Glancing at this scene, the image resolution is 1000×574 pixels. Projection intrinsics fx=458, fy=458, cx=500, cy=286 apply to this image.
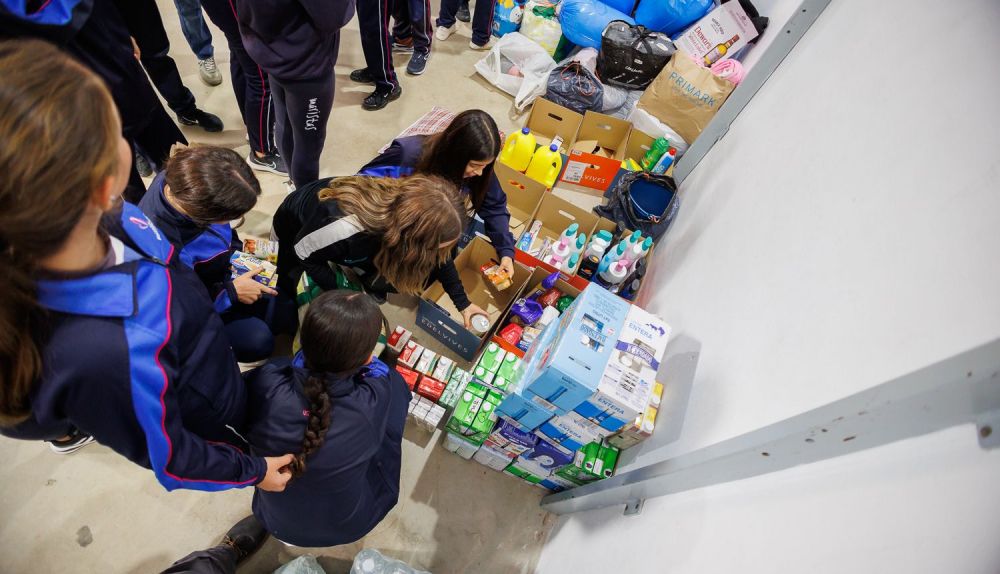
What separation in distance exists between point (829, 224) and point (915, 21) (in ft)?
2.32

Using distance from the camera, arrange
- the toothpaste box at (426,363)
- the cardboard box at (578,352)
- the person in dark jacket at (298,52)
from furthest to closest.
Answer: the toothpaste box at (426,363) → the person in dark jacket at (298,52) → the cardboard box at (578,352)

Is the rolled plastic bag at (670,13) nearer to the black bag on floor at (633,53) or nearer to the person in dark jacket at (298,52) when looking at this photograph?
the black bag on floor at (633,53)

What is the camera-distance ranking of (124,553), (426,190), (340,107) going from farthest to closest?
(340,107) → (124,553) → (426,190)

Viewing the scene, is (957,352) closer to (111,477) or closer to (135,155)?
(111,477)

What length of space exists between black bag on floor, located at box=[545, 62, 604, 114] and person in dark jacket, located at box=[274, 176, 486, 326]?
224 centimetres

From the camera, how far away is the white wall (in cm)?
89

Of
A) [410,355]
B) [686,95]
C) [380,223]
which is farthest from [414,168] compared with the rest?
[686,95]

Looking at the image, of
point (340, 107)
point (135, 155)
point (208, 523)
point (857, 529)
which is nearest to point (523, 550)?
point (208, 523)

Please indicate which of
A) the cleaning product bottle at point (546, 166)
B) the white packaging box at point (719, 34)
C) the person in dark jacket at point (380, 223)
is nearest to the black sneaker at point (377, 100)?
the cleaning product bottle at point (546, 166)

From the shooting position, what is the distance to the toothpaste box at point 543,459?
2.10 metres

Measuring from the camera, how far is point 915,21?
148 centimetres

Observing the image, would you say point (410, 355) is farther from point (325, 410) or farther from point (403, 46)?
point (403, 46)

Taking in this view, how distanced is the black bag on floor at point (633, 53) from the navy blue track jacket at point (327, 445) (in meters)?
3.32

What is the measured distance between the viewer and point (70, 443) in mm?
2219
